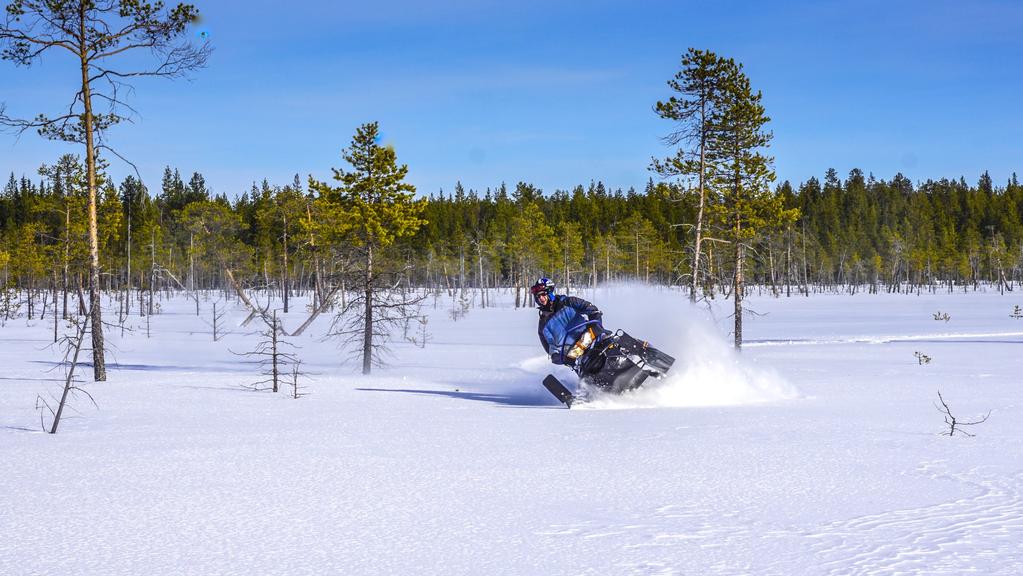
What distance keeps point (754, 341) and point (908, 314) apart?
85.3 feet

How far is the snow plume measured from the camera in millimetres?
12844

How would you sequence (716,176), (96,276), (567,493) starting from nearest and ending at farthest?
1. (567,493)
2. (96,276)
3. (716,176)

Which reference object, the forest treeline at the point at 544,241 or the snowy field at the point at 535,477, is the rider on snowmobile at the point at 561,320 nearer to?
the snowy field at the point at 535,477

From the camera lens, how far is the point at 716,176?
28.0 meters

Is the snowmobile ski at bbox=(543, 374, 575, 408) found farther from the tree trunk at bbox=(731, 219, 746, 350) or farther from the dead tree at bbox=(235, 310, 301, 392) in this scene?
the tree trunk at bbox=(731, 219, 746, 350)

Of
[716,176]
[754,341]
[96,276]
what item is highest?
[716,176]

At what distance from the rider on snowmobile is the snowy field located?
37.8 inches

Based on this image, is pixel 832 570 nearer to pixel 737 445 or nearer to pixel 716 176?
pixel 737 445

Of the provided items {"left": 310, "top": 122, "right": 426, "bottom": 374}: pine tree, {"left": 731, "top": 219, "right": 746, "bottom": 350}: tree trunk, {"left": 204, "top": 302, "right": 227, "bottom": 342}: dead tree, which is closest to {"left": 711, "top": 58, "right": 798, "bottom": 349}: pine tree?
{"left": 731, "top": 219, "right": 746, "bottom": 350}: tree trunk

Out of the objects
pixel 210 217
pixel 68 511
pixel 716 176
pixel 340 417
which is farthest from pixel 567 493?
pixel 210 217

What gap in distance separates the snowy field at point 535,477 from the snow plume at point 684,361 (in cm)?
4

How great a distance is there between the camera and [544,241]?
268 feet

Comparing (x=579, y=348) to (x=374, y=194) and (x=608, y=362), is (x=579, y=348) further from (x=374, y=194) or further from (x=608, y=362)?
(x=374, y=194)

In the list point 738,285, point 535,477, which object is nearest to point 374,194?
point 738,285
